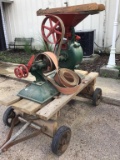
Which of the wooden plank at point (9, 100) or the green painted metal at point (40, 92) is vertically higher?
the green painted metal at point (40, 92)

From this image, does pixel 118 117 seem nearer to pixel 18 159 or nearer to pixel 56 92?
pixel 56 92

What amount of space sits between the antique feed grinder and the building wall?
2795 millimetres

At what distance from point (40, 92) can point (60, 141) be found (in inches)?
21.5

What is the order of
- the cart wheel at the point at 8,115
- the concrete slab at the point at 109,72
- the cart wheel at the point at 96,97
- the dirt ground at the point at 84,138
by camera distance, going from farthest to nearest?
1. the concrete slab at the point at 109,72
2. the cart wheel at the point at 96,97
3. the cart wheel at the point at 8,115
4. the dirt ground at the point at 84,138

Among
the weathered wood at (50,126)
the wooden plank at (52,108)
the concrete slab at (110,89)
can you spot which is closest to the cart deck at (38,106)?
the wooden plank at (52,108)

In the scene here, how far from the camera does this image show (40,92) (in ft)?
6.20

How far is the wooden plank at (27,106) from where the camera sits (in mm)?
1704

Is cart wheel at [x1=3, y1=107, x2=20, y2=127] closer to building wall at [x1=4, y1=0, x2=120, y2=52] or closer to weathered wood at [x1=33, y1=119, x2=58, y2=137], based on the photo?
weathered wood at [x1=33, y1=119, x2=58, y2=137]

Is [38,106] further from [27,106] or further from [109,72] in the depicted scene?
[109,72]

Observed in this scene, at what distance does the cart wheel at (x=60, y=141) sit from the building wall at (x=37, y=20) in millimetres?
3694


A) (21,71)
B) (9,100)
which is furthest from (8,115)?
(21,71)

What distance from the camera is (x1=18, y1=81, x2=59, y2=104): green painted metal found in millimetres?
1859

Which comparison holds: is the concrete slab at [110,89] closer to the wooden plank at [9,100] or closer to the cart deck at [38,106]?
the cart deck at [38,106]

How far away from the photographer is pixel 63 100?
1.92 meters
